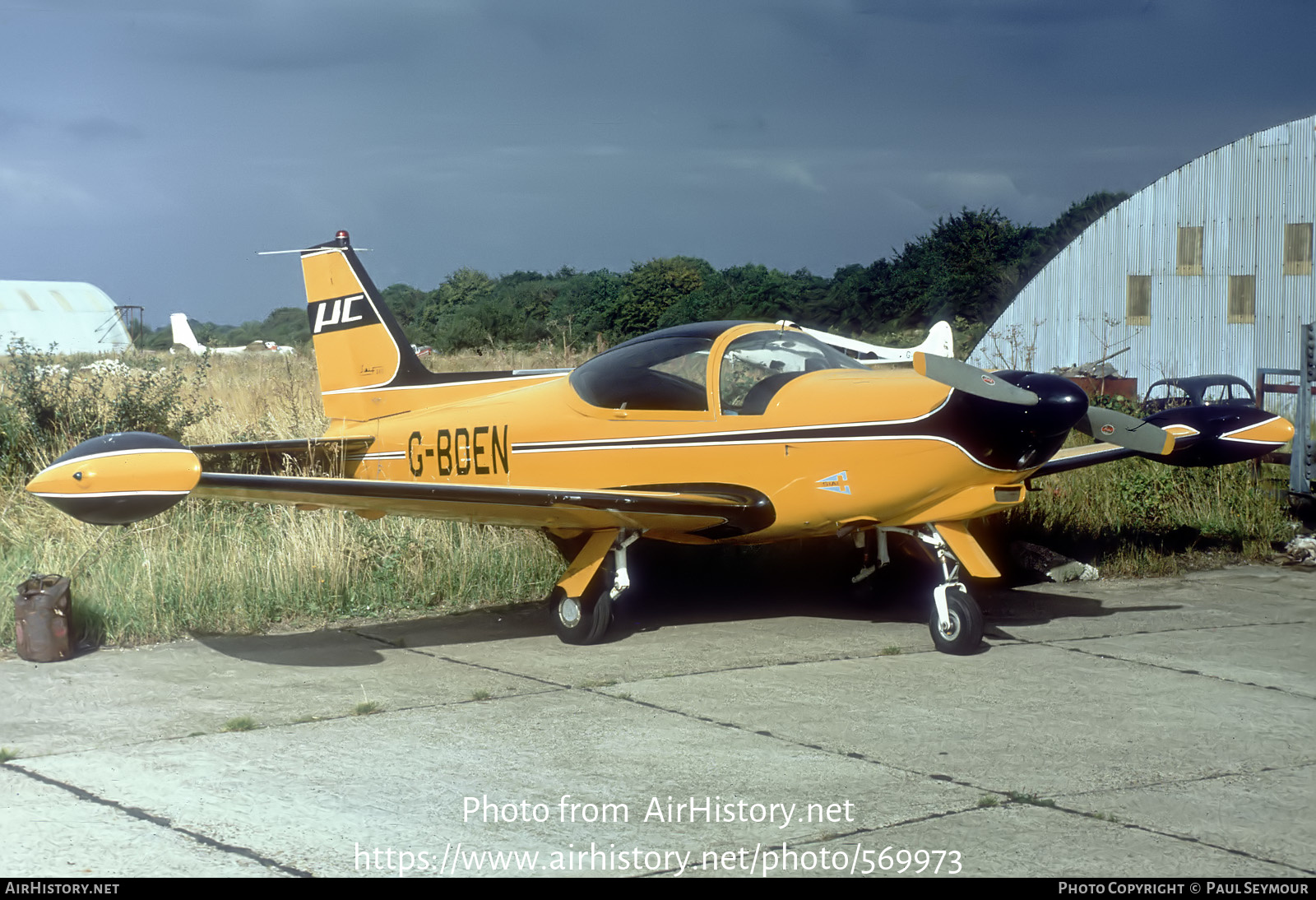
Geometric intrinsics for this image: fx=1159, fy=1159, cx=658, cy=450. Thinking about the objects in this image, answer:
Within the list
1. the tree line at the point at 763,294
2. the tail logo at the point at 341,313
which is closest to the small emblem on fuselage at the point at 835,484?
the tail logo at the point at 341,313

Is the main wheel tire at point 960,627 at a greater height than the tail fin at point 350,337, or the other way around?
the tail fin at point 350,337

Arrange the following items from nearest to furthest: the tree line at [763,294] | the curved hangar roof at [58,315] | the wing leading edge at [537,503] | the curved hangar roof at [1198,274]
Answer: the wing leading edge at [537,503] → the curved hangar roof at [1198,274] → the tree line at [763,294] → the curved hangar roof at [58,315]

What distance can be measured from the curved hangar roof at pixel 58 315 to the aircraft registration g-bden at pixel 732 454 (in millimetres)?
38260

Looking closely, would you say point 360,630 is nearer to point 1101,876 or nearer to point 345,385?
point 345,385

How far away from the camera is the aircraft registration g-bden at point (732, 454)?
6082 mm

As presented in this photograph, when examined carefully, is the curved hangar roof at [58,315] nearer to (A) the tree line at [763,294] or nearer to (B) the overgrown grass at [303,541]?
(A) the tree line at [763,294]

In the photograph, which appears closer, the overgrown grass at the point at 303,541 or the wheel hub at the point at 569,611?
the wheel hub at the point at 569,611

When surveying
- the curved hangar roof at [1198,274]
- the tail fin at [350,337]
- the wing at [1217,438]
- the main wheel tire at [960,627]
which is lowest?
the main wheel tire at [960,627]

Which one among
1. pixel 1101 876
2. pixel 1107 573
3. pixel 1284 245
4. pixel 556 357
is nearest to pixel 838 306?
pixel 1284 245

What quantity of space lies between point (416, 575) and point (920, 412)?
385cm

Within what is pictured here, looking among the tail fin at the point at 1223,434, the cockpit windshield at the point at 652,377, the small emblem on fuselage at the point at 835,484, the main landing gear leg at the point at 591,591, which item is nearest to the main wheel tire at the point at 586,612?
the main landing gear leg at the point at 591,591

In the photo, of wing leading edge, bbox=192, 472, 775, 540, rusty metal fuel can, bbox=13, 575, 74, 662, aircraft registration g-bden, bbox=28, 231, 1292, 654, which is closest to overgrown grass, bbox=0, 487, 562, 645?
rusty metal fuel can, bbox=13, 575, 74, 662

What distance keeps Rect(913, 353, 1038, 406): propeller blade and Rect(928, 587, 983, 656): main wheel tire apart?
1.23 m

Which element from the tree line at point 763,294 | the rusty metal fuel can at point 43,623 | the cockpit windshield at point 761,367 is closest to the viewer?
the rusty metal fuel can at point 43,623
